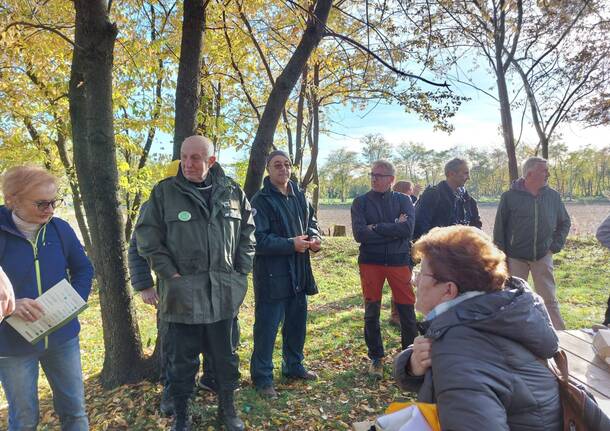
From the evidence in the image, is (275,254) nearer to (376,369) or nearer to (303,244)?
(303,244)

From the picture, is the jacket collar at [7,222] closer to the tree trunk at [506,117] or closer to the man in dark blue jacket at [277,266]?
the man in dark blue jacket at [277,266]

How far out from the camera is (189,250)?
113 inches

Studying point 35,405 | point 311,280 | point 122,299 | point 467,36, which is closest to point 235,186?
point 311,280

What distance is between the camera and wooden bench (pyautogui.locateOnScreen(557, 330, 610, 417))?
217 centimetres

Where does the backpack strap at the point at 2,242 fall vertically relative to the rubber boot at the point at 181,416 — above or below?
above

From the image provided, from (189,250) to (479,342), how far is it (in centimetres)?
208

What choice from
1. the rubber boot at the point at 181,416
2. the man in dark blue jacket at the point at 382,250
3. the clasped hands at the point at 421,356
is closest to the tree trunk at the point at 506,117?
the man in dark blue jacket at the point at 382,250

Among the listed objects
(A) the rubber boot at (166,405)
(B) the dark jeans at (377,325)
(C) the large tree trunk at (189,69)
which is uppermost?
(C) the large tree trunk at (189,69)

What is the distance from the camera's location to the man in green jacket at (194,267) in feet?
9.36

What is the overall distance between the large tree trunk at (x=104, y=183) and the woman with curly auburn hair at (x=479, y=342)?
3.06 meters

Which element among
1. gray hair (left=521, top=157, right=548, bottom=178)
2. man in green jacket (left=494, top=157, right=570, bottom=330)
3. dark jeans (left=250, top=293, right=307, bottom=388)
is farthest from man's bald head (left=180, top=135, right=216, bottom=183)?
gray hair (left=521, top=157, right=548, bottom=178)

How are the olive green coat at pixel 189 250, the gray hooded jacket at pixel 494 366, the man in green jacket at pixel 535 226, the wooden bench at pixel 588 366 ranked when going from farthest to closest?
the man in green jacket at pixel 535 226, the olive green coat at pixel 189 250, the wooden bench at pixel 588 366, the gray hooded jacket at pixel 494 366

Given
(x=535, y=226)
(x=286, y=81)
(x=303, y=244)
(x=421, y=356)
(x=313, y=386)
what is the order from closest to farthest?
(x=421, y=356) < (x=303, y=244) < (x=313, y=386) < (x=286, y=81) < (x=535, y=226)

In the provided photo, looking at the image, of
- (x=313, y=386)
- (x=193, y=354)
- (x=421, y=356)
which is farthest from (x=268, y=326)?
(x=421, y=356)
